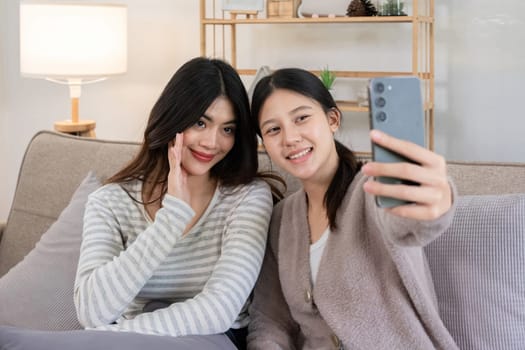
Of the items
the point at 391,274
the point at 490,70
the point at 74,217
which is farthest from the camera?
the point at 490,70

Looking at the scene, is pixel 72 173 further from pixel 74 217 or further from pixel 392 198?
pixel 392 198

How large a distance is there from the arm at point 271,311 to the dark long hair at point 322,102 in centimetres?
19

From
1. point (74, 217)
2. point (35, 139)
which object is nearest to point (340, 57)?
point (35, 139)

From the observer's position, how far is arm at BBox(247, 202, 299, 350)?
140cm

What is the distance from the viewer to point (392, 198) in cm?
90

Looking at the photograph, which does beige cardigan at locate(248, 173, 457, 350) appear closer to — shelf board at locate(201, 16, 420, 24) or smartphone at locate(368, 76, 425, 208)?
smartphone at locate(368, 76, 425, 208)

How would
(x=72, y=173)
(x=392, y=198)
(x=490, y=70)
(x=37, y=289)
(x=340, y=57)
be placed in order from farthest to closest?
(x=340, y=57)
(x=490, y=70)
(x=72, y=173)
(x=37, y=289)
(x=392, y=198)

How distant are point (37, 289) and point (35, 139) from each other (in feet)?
2.01

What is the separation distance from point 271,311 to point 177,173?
13.4 inches

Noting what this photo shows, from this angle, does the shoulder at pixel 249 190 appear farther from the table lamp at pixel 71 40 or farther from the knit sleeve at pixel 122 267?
the table lamp at pixel 71 40

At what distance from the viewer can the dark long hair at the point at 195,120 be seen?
1444 millimetres

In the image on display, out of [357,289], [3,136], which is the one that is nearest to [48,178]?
[357,289]

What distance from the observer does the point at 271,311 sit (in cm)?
145

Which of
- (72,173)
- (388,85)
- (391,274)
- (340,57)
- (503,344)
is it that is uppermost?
(340,57)
